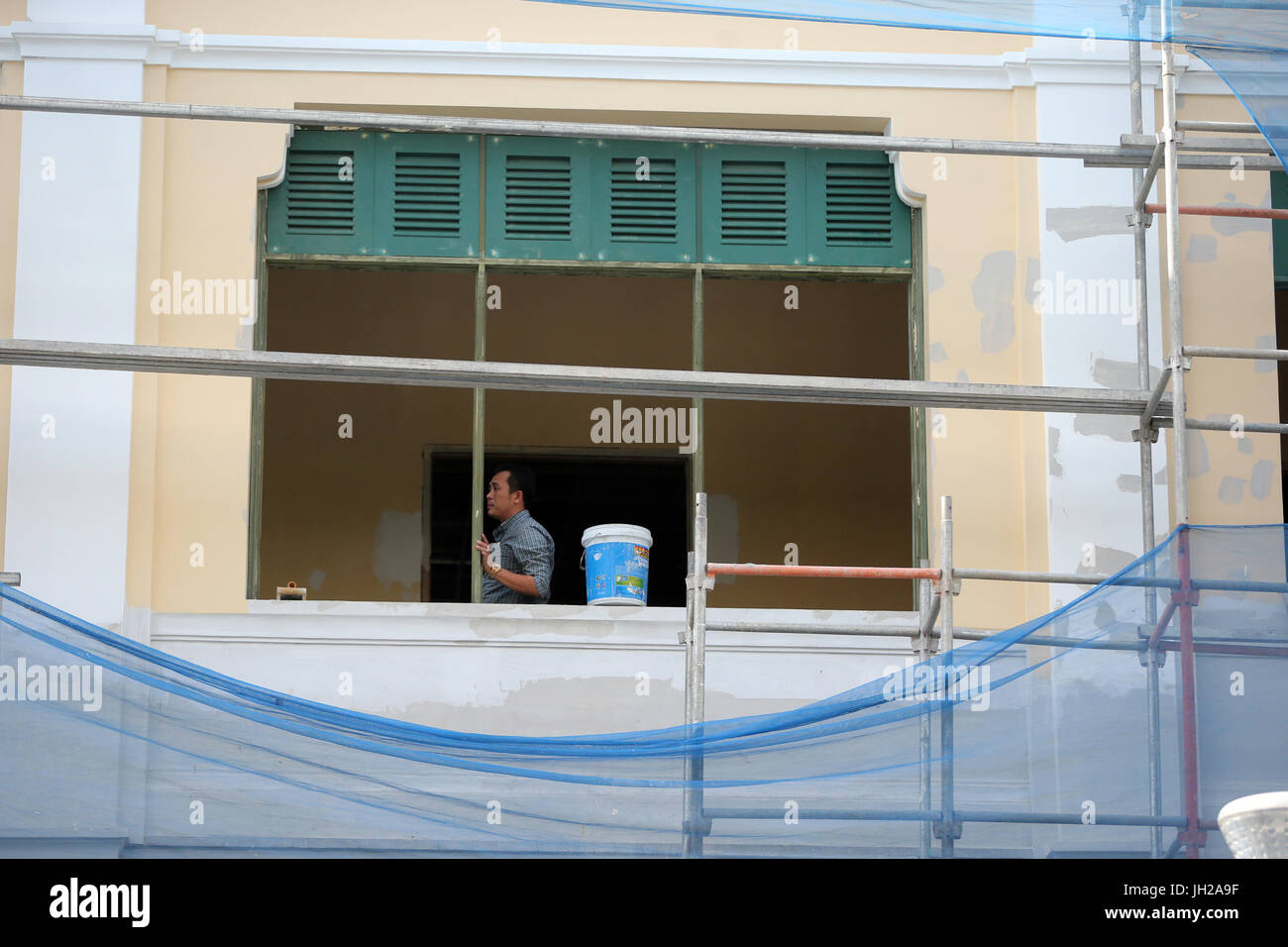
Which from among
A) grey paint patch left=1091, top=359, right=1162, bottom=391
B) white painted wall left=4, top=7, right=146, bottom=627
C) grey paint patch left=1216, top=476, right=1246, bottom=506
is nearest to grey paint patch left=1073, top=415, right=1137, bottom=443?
grey paint patch left=1091, top=359, right=1162, bottom=391

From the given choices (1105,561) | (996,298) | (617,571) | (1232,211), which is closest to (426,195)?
(617,571)

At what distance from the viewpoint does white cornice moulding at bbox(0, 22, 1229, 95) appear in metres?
9.60

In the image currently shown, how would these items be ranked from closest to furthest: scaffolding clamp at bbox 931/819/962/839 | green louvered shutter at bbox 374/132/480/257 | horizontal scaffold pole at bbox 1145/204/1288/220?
scaffolding clamp at bbox 931/819/962/839
horizontal scaffold pole at bbox 1145/204/1288/220
green louvered shutter at bbox 374/132/480/257

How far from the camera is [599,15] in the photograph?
9.80 meters

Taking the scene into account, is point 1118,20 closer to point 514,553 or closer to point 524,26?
point 524,26

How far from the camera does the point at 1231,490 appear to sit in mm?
9344

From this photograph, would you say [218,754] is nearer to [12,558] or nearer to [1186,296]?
[12,558]

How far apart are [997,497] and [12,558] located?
178 inches

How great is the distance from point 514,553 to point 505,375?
1.93 m

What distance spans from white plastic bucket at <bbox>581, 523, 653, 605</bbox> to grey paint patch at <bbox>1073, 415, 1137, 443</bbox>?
6.88ft

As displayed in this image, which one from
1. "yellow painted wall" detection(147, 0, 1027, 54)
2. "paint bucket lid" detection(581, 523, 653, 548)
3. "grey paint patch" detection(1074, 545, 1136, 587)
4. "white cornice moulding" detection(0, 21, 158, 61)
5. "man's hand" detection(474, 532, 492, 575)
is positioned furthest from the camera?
"yellow painted wall" detection(147, 0, 1027, 54)

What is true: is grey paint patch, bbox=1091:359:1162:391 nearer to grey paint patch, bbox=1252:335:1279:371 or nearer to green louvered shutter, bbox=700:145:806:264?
grey paint patch, bbox=1252:335:1279:371

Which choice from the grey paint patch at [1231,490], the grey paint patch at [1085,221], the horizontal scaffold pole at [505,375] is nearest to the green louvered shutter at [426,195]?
the horizontal scaffold pole at [505,375]

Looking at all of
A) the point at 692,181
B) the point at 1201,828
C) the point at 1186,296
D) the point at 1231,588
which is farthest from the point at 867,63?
the point at 1201,828
